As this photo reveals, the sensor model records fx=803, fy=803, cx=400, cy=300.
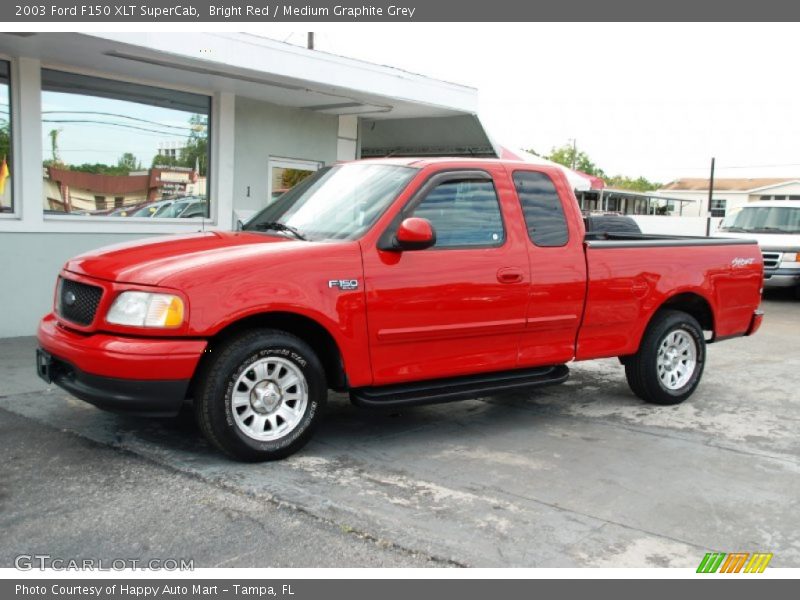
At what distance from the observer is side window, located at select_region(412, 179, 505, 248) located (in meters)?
5.55

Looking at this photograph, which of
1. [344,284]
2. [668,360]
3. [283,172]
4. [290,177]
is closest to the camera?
[344,284]

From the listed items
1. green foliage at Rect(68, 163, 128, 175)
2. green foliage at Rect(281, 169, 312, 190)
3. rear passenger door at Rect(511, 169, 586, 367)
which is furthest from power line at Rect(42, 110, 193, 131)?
rear passenger door at Rect(511, 169, 586, 367)

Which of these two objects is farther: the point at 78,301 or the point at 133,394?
the point at 78,301

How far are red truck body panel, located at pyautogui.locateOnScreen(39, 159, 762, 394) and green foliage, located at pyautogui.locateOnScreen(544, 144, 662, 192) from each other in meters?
89.3

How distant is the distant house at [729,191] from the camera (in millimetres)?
65750

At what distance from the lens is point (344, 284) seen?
5.05m

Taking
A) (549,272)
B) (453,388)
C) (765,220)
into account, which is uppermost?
(765,220)

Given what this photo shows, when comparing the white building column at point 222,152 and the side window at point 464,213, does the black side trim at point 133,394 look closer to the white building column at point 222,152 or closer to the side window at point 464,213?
the side window at point 464,213


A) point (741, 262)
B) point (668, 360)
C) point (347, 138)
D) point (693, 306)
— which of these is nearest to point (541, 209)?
point (668, 360)

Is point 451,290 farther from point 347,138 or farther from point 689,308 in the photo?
point 347,138

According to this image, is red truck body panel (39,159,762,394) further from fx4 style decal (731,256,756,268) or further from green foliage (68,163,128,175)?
green foliage (68,163,128,175)

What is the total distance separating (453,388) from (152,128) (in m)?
6.55

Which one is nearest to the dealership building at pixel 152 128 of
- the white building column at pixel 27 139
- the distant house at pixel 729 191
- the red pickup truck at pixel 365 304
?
the white building column at pixel 27 139

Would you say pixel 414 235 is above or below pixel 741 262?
above
